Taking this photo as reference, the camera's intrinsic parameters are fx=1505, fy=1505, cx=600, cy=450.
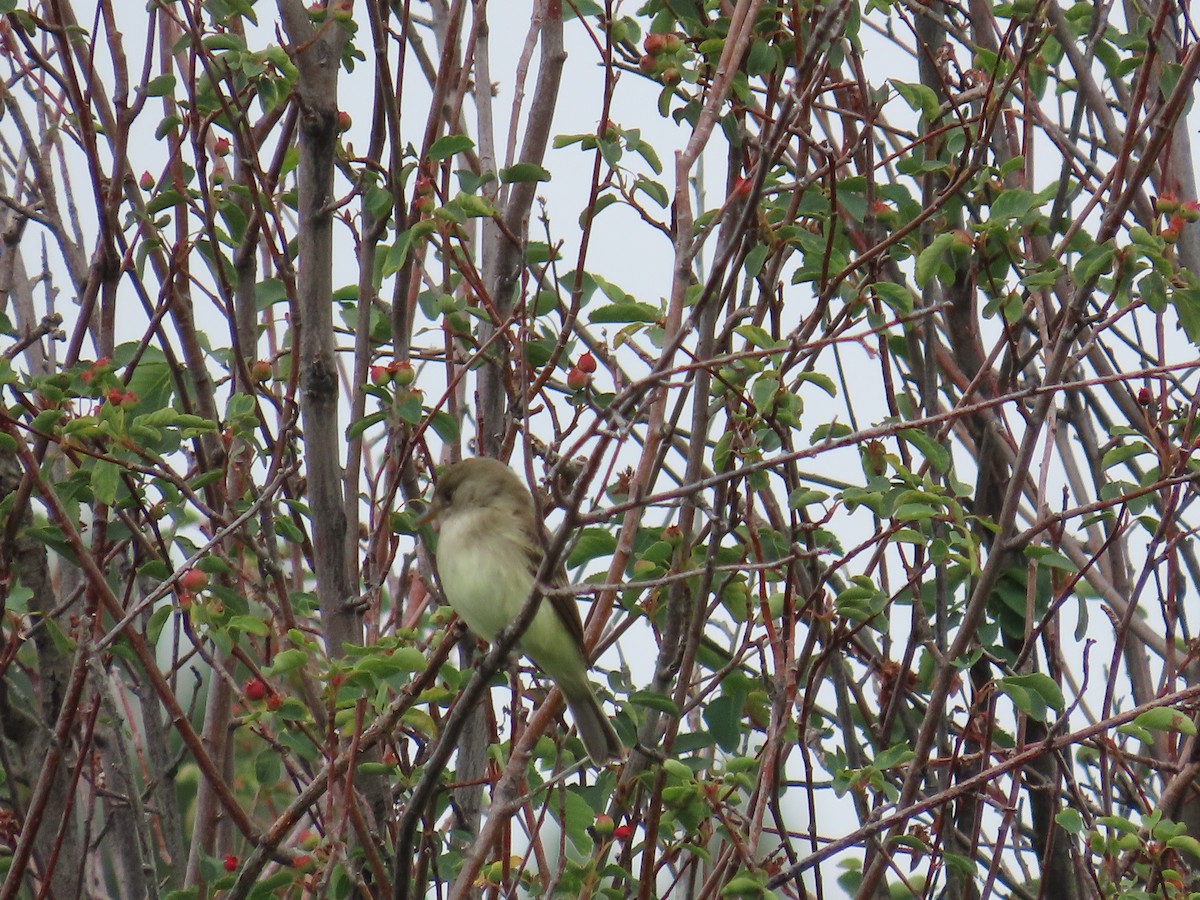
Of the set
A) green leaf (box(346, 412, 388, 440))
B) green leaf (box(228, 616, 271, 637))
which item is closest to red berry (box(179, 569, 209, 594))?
green leaf (box(228, 616, 271, 637))

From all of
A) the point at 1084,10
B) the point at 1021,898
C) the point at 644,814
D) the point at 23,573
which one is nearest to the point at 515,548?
the point at 644,814

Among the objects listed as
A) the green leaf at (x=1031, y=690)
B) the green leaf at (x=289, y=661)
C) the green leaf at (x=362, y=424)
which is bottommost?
the green leaf at (x=1031, y=690)

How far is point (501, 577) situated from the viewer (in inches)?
165

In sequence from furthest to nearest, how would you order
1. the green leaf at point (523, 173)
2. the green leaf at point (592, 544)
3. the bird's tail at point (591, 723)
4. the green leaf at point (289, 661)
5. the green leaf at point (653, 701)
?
1. the bird's tail at point (591, 723)
2. the green leaf at point (523, 173)
3. the green leaf at point (592, 544)
4. the green leaf at point (653, 701)
5. the green leaf at point (289, 661)

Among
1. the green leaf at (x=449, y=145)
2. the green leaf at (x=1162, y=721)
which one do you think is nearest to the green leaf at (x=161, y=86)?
the green leaf at (x=449, y=145)

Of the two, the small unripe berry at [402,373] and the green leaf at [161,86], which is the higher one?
the green leaf at [161,86]

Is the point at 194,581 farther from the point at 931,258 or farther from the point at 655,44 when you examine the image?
the point at 931,258

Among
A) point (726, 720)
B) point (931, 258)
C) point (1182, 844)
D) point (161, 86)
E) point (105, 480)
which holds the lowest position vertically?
point (1182, 844)

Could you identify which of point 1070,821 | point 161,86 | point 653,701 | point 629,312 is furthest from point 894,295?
point 161,86

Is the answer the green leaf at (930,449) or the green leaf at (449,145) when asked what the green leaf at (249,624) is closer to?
the green leaf at (449,145)

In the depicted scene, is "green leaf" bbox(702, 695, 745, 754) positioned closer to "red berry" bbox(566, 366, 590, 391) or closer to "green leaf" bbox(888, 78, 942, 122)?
"red berry" bbox(566, 366, 590, 391)

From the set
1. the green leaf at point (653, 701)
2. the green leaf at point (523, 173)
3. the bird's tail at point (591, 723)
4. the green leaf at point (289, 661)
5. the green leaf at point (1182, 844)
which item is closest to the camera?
the green leaf at point (289, 661)

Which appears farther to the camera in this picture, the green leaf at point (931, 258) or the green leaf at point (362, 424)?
the green leaf at point (362, 424)

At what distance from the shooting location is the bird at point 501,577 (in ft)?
13.0
